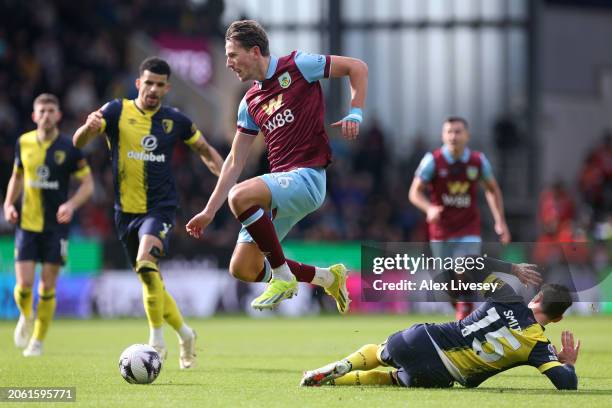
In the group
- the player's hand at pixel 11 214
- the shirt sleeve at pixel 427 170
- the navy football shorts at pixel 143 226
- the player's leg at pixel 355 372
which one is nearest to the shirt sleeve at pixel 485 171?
the shirt sleeve at pixel 427 170

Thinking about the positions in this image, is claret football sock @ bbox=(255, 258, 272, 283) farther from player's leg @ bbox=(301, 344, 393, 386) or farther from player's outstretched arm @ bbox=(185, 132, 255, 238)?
player's leg @ bbox=(301, 344, 393, 386)

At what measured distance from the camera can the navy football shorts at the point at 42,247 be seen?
37.5 ft

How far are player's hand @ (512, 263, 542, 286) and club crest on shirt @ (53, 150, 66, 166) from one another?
5.72m

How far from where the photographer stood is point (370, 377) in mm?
7820

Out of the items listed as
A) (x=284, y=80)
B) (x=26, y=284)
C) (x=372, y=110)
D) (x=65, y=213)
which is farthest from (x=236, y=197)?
(x=372, y=110)

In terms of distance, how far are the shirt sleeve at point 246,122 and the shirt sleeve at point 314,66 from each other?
0.50 m

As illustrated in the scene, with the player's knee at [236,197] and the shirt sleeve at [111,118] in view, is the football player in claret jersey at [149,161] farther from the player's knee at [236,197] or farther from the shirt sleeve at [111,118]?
the player's knee at [236,197]

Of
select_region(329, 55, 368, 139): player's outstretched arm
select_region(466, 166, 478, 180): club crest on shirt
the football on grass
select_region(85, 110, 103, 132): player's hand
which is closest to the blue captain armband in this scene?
select_region(329, 55, 368, 139): player's outstretched arm

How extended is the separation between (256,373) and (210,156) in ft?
6.33

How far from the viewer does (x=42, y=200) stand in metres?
11.5

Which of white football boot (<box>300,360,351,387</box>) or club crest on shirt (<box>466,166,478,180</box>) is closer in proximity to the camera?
white football boot (<box>300,360,351,387</box>)

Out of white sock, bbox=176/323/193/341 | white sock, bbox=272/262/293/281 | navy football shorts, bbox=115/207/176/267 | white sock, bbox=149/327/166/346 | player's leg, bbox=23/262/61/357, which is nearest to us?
white sock, bbox=272/262/293/281

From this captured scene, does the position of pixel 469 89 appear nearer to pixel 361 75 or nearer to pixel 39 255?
pixel 39 255

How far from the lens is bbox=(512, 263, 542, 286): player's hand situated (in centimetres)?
716
